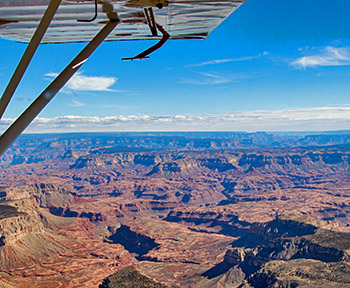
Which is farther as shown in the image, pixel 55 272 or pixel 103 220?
pixel 103 220

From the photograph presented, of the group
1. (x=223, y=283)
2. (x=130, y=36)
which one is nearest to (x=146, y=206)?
(x=223, y=283)

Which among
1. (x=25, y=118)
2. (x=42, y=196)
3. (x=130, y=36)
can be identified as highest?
(x=130, y=36)

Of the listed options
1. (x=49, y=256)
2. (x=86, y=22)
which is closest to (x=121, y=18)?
(x=86, y=22)

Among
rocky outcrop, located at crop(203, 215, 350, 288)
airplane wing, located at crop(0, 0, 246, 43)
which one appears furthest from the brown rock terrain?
airplane wing, located at crop(0, 0, 246, 43)

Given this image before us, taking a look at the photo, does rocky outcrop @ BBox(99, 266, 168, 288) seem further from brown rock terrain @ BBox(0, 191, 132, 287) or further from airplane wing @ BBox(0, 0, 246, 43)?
airplane wing @ BBox(0, 0, 246, 43)

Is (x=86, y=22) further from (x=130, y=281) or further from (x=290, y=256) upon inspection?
(x=290, y=256)

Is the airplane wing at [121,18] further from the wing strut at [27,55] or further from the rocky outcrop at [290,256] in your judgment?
the rocky outcrop at [290,256]

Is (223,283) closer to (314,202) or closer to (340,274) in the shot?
(340,274)
